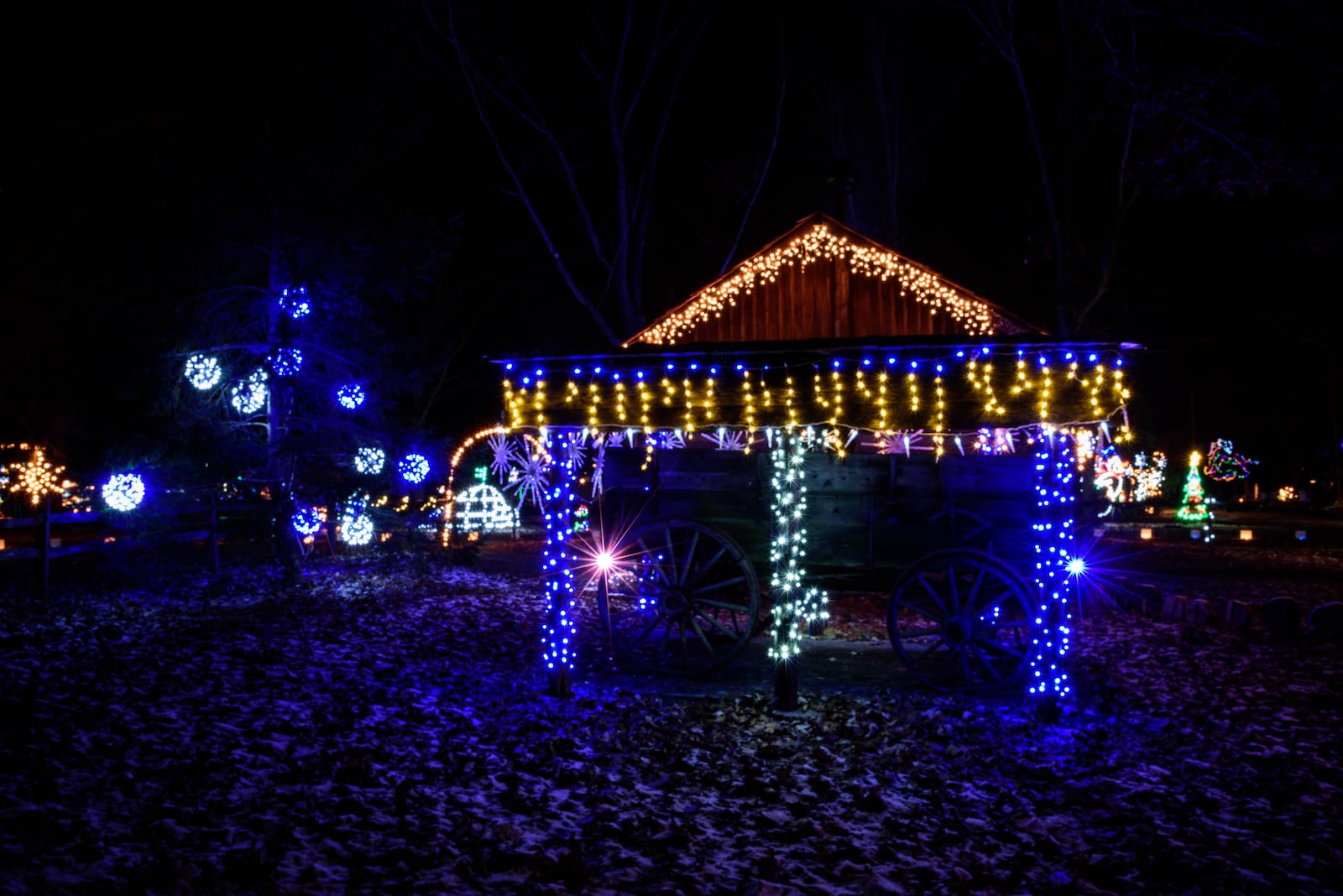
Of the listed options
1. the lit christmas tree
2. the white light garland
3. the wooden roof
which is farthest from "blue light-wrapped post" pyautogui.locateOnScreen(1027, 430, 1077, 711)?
the lit christmas tree

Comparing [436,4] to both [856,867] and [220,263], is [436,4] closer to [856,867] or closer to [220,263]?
[220,263]

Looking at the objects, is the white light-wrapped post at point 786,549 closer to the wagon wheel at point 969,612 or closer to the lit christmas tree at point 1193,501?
the wagon wheel at point 969,612

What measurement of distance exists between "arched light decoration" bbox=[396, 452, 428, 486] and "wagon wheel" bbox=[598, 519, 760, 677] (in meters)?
9.00

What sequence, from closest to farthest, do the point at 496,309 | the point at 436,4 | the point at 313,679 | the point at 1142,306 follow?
the point at 313,679, the point at 436,4, the point at 1142,306, the point at 496,309

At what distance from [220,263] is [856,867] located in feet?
50.9

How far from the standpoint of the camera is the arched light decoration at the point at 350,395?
1706 cm

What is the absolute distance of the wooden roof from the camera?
1620cm

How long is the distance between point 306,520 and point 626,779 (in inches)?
497

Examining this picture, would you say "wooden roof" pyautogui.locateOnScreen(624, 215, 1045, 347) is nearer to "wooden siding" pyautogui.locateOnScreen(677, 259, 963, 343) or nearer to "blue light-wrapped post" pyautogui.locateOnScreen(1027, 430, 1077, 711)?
"wooden siding" pyautogui.locateOnScreen(677, 259, 963, 343)

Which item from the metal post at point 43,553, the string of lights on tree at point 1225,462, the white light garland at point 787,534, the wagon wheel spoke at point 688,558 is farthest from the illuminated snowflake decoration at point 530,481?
the string of lights on tree at point 1225,462

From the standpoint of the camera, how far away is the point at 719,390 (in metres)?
8.00

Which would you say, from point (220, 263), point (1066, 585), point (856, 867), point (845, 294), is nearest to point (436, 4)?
point (220, 263)

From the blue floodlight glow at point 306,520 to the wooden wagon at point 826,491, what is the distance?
7.95 meters

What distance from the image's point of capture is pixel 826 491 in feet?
29.1
